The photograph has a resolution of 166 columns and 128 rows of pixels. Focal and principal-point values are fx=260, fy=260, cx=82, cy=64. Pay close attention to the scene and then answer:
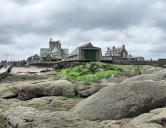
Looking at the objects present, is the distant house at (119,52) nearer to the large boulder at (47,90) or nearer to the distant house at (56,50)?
the distant house at (56,50)

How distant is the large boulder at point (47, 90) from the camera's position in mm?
10473


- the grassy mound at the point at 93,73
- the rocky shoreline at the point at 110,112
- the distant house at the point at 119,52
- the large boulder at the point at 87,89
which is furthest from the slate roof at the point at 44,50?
the rocky shoreline at the point at 110,112

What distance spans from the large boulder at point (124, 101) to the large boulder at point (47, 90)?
11.0ft

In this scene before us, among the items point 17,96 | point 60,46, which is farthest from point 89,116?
point 60,46

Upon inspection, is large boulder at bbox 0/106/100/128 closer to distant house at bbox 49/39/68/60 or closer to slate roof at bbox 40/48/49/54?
distant house at bbox 49/39/68/60

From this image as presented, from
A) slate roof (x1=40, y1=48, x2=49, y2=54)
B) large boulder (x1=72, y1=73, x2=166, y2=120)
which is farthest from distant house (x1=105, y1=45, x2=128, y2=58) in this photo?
large boulder (x1=72, y1=73, x2=166, y2=120)

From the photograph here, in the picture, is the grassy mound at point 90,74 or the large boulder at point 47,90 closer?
the large boulder at point 47,90

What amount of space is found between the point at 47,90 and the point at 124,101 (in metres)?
4.84

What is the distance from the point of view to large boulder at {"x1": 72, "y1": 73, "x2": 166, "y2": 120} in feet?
21.4

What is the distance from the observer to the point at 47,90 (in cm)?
1079

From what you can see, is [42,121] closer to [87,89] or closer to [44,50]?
[87,89]

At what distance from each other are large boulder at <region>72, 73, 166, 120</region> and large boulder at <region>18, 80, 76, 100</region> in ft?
11.0

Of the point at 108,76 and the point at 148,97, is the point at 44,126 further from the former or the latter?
the point at 108,76

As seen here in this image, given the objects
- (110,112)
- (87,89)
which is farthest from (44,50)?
(110,112)
